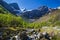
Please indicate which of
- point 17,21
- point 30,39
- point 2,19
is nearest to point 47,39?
point 30,39

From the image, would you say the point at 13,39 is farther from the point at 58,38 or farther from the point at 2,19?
the point at 2,19

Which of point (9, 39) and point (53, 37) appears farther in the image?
point (53, 37)

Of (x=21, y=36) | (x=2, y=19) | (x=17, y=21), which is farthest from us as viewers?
(x=17, y=21)

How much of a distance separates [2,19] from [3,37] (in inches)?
2596

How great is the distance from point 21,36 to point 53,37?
53.9 feet

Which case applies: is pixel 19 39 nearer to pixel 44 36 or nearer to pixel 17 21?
pixel 44 36

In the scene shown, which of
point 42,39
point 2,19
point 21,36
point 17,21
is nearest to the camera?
point 21,36

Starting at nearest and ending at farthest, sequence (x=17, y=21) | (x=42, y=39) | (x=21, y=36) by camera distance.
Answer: (x=21, y=36) < (x=42, y=39) < (x=17, y=21)

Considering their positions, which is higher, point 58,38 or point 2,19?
point 2,19

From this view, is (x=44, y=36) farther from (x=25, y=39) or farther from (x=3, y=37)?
(x=3, y=37)

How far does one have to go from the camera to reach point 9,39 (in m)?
75.7

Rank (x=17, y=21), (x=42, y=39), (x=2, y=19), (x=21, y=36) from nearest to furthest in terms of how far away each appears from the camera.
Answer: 1. (x=21, y=36)
2. (x=42, y=39)
3. (x=2, y=19)
4. (x=17, y=21)

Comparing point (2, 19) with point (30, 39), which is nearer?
point (30, 39)

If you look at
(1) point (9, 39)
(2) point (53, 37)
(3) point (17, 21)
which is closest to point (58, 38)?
(2) point (53, 37)
